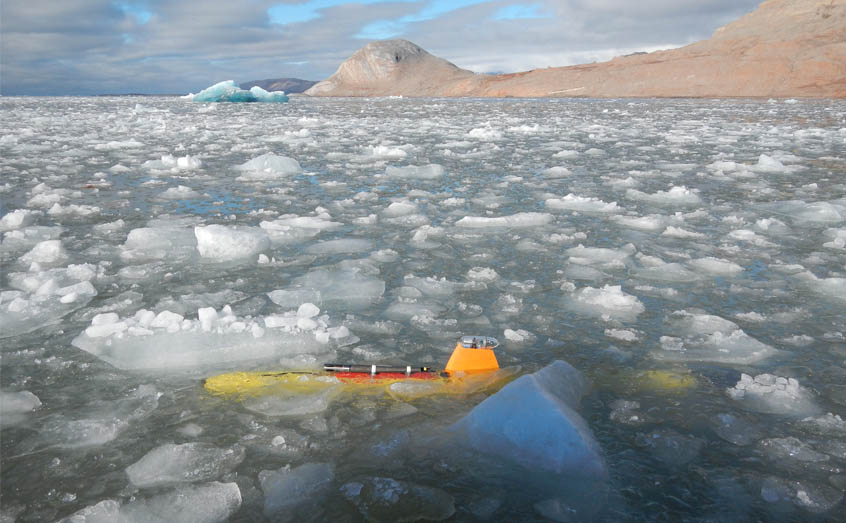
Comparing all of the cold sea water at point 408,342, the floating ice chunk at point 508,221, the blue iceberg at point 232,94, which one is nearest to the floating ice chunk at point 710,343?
the cold sea water at point 408,342

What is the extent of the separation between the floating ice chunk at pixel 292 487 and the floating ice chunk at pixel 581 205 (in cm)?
447

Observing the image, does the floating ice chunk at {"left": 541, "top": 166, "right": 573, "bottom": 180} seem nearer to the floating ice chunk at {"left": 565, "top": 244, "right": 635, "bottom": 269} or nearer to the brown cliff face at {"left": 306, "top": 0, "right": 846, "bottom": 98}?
the floating ice chunk at {"left": 565, "top": 244, "right": 635, "bottom": 269}

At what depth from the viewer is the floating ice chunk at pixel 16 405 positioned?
2.24 m

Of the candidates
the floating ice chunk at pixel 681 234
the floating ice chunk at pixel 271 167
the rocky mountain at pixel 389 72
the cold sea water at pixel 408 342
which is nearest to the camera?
the cold sea water at pixel 408 342

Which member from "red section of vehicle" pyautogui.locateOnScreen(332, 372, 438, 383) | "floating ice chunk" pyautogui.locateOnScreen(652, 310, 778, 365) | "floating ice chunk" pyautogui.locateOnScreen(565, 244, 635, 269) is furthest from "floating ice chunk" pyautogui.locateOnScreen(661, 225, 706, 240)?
"red section of vehicle" pyautogui.locateOnScreen(332, 372, 438, 383)

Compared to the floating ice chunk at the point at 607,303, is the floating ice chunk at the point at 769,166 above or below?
above

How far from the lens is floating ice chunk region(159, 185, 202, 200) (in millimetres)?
6387

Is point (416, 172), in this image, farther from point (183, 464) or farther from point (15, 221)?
point (183, 464)

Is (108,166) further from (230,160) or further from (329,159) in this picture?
(329,159)

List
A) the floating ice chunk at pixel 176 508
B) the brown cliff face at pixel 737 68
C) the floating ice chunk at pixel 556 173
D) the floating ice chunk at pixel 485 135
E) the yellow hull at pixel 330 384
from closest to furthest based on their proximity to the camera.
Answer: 1. the floating ice chunk at pixel 176 508
2. the yellow hull at pixel 330 384
3. the floating ice chunk at pixel 556 173
4. the floating ice chunk at pixel 485 135
5. the brown cliff face at pixel 737 68

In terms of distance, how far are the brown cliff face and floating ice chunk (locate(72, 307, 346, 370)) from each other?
56.3 m

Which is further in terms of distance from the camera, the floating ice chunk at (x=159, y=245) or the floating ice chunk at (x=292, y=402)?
the floating ice chunk at (x=159, y=245)

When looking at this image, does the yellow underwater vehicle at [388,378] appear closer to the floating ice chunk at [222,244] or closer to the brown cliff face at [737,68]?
the floating ice chunk at [222,244]

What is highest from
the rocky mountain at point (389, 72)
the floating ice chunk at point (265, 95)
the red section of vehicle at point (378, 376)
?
the rocky mountain at point (389, 72)
